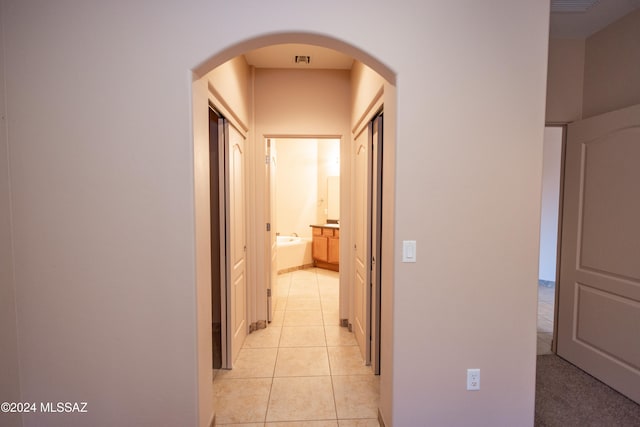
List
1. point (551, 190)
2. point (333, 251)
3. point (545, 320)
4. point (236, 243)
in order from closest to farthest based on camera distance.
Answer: point (236, 243), point (545, 320), point (551, 190), point (333, 251)

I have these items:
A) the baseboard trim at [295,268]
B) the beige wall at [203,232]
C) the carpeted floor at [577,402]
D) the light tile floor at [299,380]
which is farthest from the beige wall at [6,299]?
the baseboard trim at [295,268]

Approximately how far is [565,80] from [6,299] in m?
4.29

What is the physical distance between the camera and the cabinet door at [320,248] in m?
5.84

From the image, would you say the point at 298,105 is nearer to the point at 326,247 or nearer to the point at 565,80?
the point at 565,80

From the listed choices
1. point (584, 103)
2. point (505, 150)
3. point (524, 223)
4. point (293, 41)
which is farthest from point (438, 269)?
point (584, 103)

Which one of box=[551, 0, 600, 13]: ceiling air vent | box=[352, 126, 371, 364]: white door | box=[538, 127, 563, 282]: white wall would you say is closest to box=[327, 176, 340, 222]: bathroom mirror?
box=[352, 126, 371, 364]: white door

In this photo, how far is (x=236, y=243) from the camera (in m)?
2.61

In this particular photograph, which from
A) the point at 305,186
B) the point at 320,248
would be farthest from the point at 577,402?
the point at 305,186

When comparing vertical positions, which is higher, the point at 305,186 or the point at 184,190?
the point at 305,186

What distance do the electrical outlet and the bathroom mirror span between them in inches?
189

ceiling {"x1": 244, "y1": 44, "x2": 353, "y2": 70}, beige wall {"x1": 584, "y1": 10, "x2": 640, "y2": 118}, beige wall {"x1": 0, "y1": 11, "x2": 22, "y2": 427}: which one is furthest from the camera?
ceiling {"x1": 244, "y1": 44, "x2": 353, "y2": 70}

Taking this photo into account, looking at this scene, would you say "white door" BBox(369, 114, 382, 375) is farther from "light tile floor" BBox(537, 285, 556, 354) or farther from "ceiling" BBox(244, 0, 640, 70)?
"light tile floor" BBox(537, 285, 556, 354)

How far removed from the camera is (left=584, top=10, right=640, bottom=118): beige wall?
2.17m

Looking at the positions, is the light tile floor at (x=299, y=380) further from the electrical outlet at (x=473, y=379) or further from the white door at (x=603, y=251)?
the white door at (x=603, y=251)
